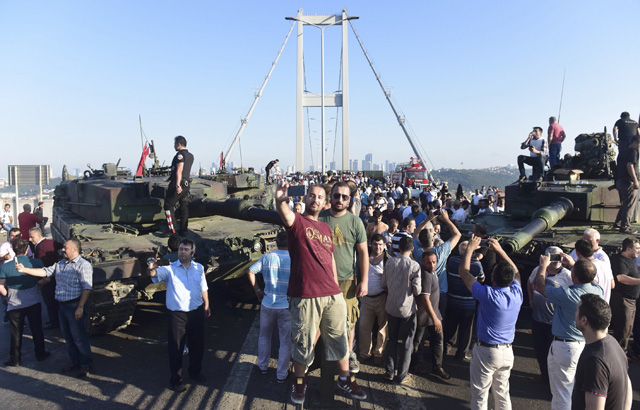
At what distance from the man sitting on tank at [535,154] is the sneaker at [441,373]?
20.2ft

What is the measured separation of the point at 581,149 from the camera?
392 inches

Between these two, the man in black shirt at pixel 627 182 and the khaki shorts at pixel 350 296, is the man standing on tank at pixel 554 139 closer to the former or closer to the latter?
the man in black shirt at pixel 627 182

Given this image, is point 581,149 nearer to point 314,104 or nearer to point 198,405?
point 198,405

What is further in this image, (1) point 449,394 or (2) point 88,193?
(2) point 88,193

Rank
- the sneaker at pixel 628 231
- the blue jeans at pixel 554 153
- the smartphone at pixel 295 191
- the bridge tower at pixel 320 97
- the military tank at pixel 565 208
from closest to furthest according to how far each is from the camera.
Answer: the smartphone at pixel 295 191
the military tank at pixel 565 208
the sneaker at pixel 628 231
the blue jeans at pixel 554 153
the bridge tower at pixel 320 97

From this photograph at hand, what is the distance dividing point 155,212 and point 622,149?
345 inches

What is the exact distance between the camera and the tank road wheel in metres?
5.80

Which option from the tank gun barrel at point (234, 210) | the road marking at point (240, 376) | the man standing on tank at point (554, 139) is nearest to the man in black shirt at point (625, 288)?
the tank gun barrel at point (234, 210)

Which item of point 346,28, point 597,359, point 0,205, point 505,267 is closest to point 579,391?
point 597,359

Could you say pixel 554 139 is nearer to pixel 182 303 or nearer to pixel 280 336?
pixel 280 336

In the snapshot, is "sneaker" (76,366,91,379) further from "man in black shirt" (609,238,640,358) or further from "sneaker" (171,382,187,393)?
"man in black shirt" (609,238,640,358)

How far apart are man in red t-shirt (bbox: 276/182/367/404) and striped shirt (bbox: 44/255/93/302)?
3025mm

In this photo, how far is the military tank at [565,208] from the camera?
700 cm

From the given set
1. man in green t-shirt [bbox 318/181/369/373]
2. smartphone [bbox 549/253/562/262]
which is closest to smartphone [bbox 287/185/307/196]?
man in green t-shirt [bbox 318/181/369/373]
